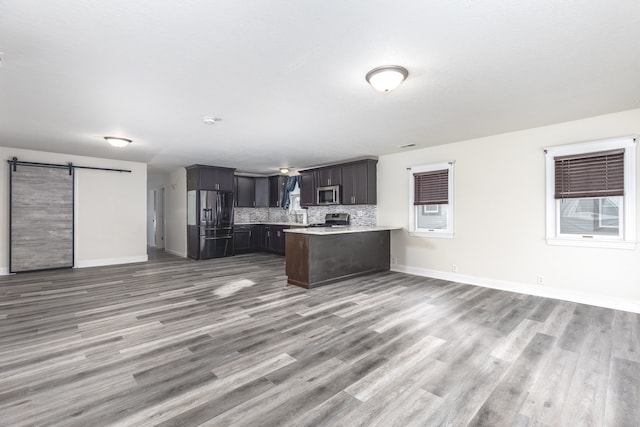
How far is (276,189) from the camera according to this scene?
9.33 m

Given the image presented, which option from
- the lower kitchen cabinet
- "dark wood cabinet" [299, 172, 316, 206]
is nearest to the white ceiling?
"dark wood cabinet" [299, 172, 316, 206]

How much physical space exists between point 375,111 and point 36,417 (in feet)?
12.8

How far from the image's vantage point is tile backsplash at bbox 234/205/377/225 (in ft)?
22.5

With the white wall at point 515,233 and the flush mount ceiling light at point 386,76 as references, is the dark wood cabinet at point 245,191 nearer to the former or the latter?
the white wall at point 515,233

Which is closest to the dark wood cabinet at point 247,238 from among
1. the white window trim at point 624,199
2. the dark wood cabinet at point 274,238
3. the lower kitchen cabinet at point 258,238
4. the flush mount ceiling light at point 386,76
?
the lower kitchen cabinet at point 258,238

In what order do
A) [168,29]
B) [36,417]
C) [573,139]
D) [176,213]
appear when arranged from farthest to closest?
[176,213], [573,139], [168,29], [36,417]

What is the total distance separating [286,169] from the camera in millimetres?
8227

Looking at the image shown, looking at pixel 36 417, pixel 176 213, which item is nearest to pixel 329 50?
pixel 36 417

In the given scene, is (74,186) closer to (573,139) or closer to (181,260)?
(181,260)

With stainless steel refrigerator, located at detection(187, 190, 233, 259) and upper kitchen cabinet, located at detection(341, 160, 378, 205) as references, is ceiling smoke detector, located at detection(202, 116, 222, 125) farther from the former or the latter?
stainless steel refrigerator, located at detection(187, 190, 233, 259)

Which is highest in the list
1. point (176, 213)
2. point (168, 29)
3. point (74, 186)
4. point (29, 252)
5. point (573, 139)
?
point (168, 29)

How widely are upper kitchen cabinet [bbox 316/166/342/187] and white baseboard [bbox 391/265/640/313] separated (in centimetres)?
256

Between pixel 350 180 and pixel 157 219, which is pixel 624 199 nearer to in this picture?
pixel 350 180

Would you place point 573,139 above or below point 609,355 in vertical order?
above
